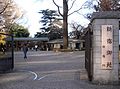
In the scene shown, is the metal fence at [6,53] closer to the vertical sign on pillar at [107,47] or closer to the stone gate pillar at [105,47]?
the stone gate pillar at [105,47]

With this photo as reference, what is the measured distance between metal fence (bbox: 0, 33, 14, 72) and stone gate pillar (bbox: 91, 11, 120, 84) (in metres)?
7.34

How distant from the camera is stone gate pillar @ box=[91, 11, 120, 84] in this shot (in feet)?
48.7

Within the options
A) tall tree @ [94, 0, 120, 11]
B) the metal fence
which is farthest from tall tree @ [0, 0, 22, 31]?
the metal fence

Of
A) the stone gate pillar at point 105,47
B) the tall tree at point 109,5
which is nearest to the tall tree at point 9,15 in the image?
the tall tree at point 109,5

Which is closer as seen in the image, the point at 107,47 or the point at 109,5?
the point at 107,47

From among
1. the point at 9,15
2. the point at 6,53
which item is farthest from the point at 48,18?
the point at 6,53

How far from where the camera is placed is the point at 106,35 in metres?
15.0

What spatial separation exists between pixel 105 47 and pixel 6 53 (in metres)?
8.92

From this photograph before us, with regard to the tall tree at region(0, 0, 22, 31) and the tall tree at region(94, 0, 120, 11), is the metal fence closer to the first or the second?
the tall tree at region(94, 0, 120, 11)

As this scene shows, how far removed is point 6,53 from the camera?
22109 mm

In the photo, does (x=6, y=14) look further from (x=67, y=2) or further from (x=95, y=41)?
(x=95, y=41)

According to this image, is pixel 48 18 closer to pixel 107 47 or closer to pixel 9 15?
pixel 9 15

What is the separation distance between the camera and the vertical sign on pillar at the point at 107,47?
14859 millimetres

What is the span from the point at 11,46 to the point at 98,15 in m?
10.2
